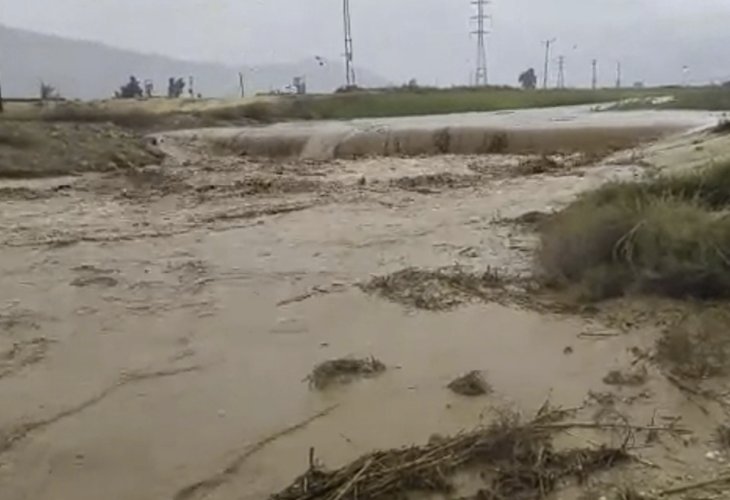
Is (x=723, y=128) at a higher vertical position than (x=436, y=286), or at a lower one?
higher

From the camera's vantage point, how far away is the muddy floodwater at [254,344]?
14.2ft

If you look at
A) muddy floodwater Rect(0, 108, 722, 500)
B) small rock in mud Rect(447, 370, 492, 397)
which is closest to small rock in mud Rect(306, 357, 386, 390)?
muddy floodwater Rect(0, 108, 722, 500)

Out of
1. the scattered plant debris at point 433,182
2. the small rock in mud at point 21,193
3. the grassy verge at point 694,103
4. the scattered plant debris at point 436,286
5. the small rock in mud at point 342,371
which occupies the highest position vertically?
the small rock in mud at point 342,371

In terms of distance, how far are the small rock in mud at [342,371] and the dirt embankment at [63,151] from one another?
1256 centimetres

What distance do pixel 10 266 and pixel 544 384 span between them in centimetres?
573

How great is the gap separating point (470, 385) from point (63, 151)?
1447 centimetres

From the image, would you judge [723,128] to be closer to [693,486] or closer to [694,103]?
[694,103]

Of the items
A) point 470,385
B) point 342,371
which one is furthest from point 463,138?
point 470,385

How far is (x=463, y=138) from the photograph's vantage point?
67.5 ft

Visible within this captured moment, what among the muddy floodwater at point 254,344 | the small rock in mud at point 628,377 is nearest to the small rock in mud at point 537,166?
the muddy floodwater at point 254,344

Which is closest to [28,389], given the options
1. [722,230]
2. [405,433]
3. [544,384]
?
[405,433]

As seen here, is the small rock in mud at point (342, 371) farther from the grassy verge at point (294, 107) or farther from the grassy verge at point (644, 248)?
the grassy verge at point (294, 107)

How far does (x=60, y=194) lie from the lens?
47.6 ft

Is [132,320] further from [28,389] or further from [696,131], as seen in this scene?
[696,131]
